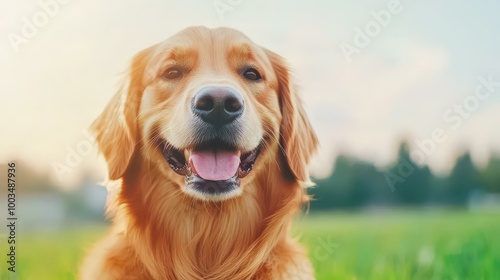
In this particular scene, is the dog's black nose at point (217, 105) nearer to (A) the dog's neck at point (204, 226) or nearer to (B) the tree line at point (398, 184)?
(A) the dog's neck at point (204, 226)

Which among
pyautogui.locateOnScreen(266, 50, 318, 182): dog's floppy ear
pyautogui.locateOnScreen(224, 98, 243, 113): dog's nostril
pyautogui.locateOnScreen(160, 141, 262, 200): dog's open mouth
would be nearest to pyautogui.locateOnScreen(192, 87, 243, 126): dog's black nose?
pyautogui.locateOnScreen(224, 98, 243, 113): dog's nostril

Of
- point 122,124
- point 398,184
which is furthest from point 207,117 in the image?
point 398,184

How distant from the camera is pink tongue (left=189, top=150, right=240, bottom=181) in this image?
6.30 feet

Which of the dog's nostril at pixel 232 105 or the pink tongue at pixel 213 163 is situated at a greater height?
the dog's nostril at pixel 232 105

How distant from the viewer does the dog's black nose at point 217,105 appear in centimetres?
182

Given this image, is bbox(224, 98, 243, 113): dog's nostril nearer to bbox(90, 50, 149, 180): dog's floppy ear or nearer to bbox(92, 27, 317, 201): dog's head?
bbox(92, 27, 317, 201): dog's head

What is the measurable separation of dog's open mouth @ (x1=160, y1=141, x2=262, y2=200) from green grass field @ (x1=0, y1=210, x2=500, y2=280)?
41 centimetres

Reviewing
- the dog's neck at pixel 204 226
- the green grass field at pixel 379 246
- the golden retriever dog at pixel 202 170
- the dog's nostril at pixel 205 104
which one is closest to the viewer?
the dog's nostril at pixel 205 104

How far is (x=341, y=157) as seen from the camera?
2.23 m

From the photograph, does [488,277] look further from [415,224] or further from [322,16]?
[322,16]

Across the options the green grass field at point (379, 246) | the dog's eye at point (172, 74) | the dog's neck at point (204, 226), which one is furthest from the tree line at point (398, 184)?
the dog's eye at point (172, 74)

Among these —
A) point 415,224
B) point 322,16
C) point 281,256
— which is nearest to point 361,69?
point 322,16

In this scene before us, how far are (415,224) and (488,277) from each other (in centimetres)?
43

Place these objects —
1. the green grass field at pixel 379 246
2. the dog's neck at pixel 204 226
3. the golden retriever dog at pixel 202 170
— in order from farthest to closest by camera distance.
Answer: the green grass field at pixel 379 246 < the dog's neck at pixel 204 226 < the golden retriever dog at pixel 202 170
